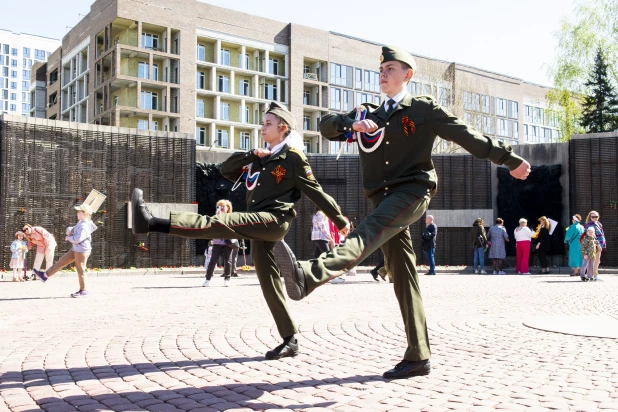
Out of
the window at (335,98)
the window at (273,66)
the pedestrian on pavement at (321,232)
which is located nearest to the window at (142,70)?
the window at (273,66)

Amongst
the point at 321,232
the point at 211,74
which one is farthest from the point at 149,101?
the point at 321,232

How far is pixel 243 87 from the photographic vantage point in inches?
2505

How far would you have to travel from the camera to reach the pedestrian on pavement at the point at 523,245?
74.8 feet

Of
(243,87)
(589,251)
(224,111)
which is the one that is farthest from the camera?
(243,87)

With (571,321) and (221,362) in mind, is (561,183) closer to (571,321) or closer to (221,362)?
(571,321)

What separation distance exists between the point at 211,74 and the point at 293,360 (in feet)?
188

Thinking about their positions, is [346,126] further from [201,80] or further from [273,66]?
[273,66]

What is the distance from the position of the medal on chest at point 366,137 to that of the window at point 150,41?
54521mm

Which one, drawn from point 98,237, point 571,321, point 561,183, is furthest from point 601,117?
point 571,321

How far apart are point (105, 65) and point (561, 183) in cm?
4372

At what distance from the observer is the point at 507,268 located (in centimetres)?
2503

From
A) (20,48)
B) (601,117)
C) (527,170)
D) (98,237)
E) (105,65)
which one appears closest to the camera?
(527,170)

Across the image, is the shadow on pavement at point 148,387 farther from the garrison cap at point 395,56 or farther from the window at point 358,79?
the window at point 358,79

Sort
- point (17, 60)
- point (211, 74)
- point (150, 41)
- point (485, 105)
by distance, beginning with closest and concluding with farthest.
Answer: point (150, 41)
point (211, 74)
point (485, 105)
point (17, 60)
